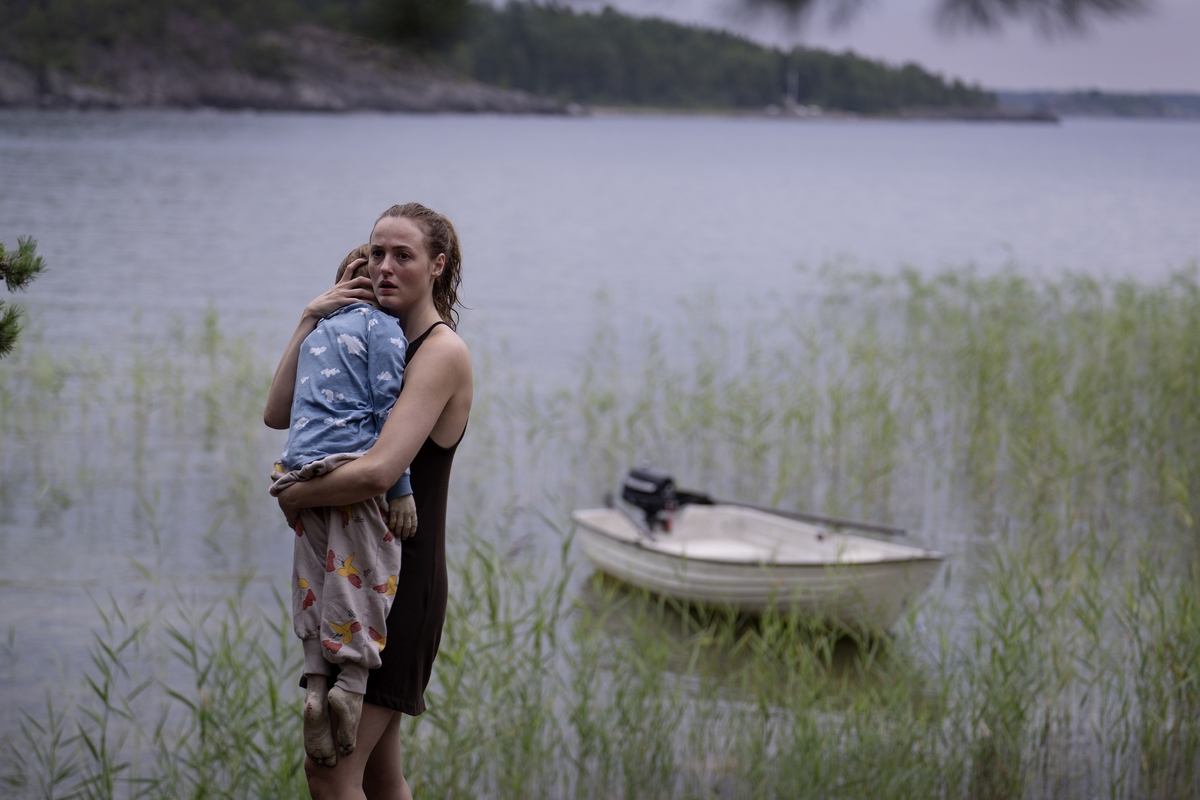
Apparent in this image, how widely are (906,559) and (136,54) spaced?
15.8 feet

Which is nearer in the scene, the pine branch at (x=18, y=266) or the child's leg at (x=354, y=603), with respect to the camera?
the child's leg at (x=354, y=603)

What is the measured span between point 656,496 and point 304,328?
5.41m

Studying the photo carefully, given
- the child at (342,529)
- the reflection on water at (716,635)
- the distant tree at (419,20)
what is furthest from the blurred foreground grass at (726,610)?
the distant tree at (419,20)

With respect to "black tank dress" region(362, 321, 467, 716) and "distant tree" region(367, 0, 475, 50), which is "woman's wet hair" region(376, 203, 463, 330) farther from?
"distant tree" region(367, 0, 475, 50)

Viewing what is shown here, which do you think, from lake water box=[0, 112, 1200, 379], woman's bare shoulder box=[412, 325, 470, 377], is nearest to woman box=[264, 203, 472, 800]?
woman's bare shoulder box=[412, 325, 470, 377]

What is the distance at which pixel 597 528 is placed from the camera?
304 inches

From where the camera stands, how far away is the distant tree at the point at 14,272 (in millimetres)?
2414

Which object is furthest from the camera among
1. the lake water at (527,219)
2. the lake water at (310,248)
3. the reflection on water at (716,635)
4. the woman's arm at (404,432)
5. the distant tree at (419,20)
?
the lake water at (527,219)

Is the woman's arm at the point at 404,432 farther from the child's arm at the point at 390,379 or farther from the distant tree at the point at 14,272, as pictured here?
the distant tree at the point at 14,272

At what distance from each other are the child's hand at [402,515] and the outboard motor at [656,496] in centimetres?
539

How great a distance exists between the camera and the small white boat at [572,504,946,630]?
651cm

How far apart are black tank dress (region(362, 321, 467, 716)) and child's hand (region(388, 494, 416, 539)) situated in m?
0.06

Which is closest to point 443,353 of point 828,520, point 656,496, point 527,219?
point 828,520

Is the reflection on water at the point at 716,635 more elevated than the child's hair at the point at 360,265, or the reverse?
the child's hair at the point at 360,265
